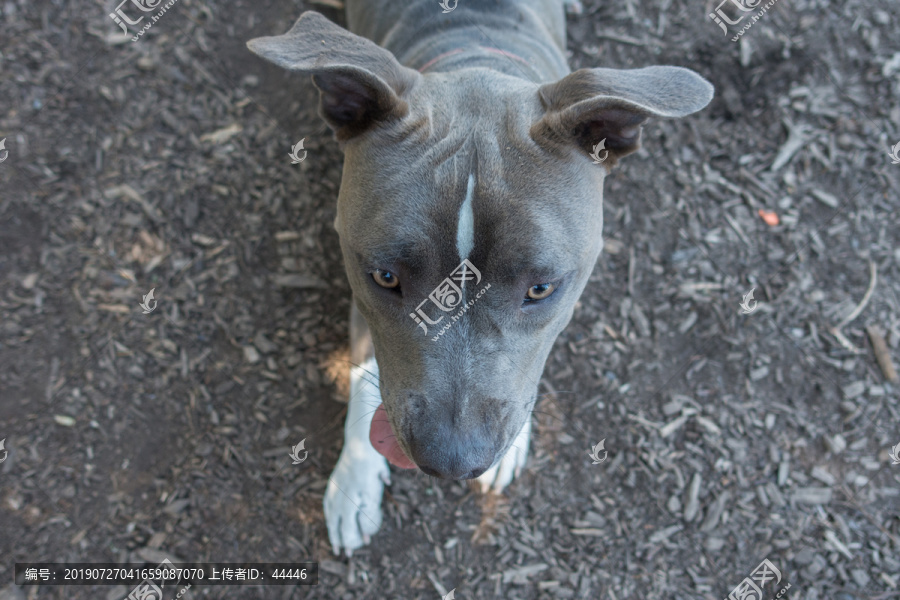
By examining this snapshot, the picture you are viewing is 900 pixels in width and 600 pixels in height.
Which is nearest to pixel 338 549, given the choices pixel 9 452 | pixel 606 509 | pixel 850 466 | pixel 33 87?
pixel 606 509

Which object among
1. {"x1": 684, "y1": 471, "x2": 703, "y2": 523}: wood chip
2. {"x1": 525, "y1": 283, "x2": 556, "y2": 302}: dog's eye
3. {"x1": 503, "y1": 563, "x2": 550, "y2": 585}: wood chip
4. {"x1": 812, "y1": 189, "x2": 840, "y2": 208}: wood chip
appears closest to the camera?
{"x1": 525, "y1": 283, "x2": 556, "y2": 302}: dog's eye

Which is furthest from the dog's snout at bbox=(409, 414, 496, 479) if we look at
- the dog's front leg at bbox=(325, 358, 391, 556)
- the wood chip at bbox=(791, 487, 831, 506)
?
the wood chip at bbox=(791, 487, 831, 506)

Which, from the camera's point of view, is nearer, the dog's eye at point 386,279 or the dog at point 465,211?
the dog at point 465,211

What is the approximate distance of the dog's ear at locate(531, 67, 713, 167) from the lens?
2609 mm

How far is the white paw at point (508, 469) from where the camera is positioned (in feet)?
13.7

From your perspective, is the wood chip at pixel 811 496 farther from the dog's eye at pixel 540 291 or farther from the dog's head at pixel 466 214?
the dog's eye at pixel 540 291

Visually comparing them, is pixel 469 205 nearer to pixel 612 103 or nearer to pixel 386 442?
pixel 612 103

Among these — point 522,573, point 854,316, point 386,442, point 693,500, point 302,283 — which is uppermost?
point 386,442

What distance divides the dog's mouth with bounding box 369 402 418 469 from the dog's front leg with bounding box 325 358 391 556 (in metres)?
0.49

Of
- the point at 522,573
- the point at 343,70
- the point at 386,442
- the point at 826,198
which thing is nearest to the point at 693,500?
the point at 522,573

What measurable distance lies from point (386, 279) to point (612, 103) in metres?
1.31

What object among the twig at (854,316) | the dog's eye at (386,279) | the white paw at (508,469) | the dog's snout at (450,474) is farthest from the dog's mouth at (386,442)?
the twig at (854,316)

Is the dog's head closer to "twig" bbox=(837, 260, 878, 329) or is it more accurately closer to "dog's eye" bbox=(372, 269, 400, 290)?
"dog's eye" bbox=(372, 269, 400, 290)

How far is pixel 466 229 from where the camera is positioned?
2.64 metres
